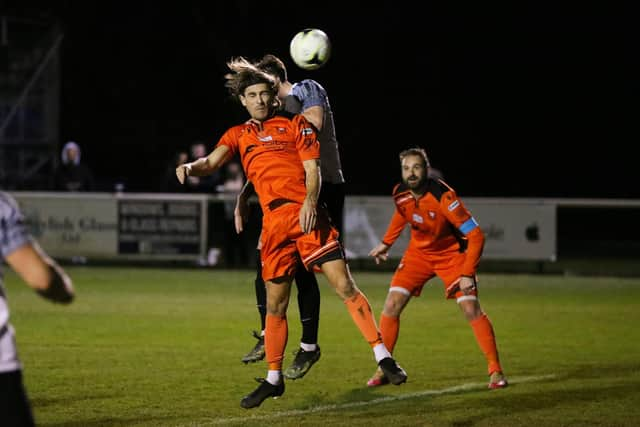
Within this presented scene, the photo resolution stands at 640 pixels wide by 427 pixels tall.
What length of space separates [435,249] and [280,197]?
1.78 m

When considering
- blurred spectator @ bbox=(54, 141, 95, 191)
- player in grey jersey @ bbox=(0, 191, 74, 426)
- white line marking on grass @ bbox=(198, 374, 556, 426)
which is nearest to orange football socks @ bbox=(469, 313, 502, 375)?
white line marking on grass @ bbox=(198, 374, 556, 426)

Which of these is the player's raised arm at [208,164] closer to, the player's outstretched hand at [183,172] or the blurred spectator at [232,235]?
the player's outstretched hand at [183,172]

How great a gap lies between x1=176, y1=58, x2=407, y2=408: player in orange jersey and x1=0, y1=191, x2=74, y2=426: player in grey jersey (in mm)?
3233

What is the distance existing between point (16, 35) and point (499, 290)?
1672cm

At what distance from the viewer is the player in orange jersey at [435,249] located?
26.8 feet

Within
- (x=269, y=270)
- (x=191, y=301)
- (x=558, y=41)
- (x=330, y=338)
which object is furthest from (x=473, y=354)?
(x=558, y=41)

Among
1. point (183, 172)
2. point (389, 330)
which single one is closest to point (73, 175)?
point (389, 330)

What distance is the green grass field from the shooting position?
23.7 feet

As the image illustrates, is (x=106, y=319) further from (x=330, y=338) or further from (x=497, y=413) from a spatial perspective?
(x=497, y=413)

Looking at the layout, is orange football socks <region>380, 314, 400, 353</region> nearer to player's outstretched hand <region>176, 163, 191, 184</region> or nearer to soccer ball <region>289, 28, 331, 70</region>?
soccer ball <region>289, 28, 331, 70</region>

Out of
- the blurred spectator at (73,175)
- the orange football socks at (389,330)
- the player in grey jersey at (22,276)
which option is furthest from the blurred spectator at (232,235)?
the player in grey jersey at (22,276)

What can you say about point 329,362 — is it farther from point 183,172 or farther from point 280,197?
point 183,172

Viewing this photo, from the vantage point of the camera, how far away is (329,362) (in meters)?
9.49

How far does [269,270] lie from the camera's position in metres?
7.36
